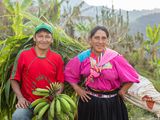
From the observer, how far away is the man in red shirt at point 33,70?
3449mm

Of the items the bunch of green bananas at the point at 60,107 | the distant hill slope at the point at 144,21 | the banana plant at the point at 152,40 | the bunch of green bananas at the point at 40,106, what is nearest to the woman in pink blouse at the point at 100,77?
the bunch of green bananas at the point at 60,107

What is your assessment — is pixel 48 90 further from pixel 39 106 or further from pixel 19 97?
pixel 19 97

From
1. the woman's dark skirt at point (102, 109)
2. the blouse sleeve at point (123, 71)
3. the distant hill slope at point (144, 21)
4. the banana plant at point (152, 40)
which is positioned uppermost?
the blouse sleeve at point (123, 71)

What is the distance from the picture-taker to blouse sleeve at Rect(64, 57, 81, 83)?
358 cm

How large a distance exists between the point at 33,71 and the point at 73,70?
1.40 ft

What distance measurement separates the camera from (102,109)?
3598mm

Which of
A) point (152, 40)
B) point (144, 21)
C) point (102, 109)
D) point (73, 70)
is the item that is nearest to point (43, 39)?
point (73, 70)

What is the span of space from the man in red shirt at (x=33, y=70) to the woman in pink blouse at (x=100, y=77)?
0.23 meters

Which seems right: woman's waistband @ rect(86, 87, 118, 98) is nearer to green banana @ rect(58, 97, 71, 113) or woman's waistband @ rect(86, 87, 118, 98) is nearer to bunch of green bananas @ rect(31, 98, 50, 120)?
green banana @ rect(58, 97, 71, 113)

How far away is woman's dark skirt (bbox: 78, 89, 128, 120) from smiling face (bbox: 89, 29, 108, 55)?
1.55 feet

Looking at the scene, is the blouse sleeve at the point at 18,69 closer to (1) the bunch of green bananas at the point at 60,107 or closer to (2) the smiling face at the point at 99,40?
(1) the bunch of green bananas at the point at 60,107

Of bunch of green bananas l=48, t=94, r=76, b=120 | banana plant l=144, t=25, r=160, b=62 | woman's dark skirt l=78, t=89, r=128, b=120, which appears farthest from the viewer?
banana plant l=144, t=25, r=160, b=62

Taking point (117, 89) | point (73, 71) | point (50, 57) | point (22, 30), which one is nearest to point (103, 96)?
point (117, 89)

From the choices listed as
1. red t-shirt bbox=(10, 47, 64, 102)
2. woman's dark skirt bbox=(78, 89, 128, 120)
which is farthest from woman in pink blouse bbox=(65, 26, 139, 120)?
red t-shirt bbox=(10, 47, 64, 102)
